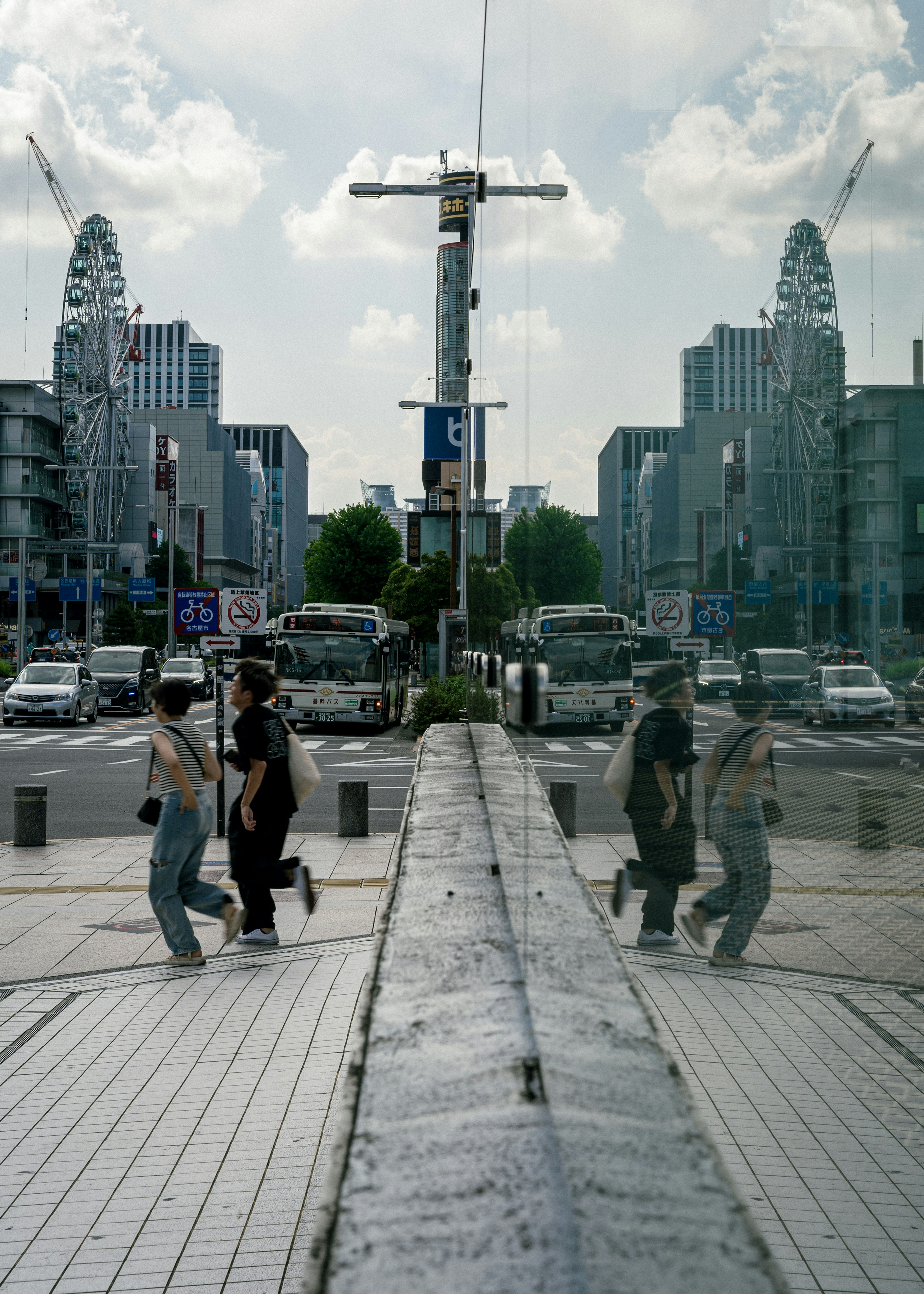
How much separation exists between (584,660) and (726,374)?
57 cm

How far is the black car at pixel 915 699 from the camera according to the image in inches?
67.4

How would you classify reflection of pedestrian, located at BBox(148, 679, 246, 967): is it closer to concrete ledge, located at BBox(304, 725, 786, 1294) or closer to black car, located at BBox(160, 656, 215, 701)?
concrete ledge, located at BBox(304, 725, 786, 1294)

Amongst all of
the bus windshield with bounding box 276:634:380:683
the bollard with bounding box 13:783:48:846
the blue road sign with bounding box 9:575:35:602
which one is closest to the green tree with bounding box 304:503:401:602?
the blue road sign with bounding box 9:575:35:602

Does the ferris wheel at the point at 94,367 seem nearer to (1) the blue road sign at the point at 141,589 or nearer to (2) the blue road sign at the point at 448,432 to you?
(1) the blue road sign at the point at 141,589

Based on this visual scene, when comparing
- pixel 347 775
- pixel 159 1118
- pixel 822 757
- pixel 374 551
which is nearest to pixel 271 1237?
pixel 159 1118

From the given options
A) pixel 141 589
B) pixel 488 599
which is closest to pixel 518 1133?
pixel 488 599

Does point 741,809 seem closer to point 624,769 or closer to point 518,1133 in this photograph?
point 624,769

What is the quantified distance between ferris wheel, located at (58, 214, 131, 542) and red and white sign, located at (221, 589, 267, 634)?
67.3 meters

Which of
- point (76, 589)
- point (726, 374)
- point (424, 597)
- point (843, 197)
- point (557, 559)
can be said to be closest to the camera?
point (843, 197)

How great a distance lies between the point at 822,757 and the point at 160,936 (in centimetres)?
620

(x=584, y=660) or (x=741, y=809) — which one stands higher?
(x=584, y=660)

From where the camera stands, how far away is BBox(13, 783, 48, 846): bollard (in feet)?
37.6

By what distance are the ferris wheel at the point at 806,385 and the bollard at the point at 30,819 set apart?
1094 centimetres

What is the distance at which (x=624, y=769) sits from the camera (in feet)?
7.44
